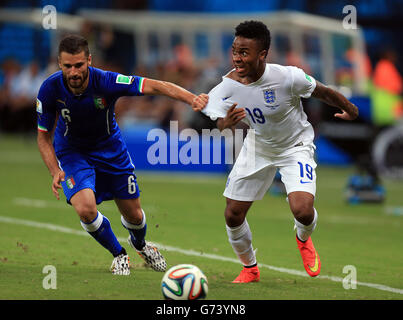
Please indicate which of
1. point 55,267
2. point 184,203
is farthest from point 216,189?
point 55,267

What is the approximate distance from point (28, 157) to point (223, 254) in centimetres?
1449

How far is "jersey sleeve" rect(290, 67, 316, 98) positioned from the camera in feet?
25.8

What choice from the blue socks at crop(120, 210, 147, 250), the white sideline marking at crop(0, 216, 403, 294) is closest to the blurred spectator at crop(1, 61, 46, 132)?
the white sideline marking at crop(0, 216, 403, 294)

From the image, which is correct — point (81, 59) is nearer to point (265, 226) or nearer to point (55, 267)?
point (55, 267)

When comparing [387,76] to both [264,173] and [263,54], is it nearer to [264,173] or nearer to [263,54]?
[264,173]

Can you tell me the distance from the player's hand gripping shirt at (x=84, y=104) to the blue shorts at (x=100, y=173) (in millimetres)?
139

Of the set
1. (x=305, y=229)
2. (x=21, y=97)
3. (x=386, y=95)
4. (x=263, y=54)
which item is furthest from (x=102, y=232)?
(x=21, y=97)

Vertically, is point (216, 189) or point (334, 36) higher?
point (334, 36)

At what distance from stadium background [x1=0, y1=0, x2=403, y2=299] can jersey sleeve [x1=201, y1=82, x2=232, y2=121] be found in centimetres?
820

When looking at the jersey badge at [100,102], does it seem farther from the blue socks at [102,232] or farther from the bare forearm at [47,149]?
the blue socks at [102,232]

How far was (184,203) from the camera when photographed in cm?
1454

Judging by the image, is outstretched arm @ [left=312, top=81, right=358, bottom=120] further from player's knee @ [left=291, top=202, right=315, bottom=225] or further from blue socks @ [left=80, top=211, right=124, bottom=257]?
blue socks @ [left=80, top=211, right=124, bottom=257]

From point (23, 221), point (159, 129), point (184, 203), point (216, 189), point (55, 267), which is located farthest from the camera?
point (159, 129)

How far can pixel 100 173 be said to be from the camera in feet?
27.3
